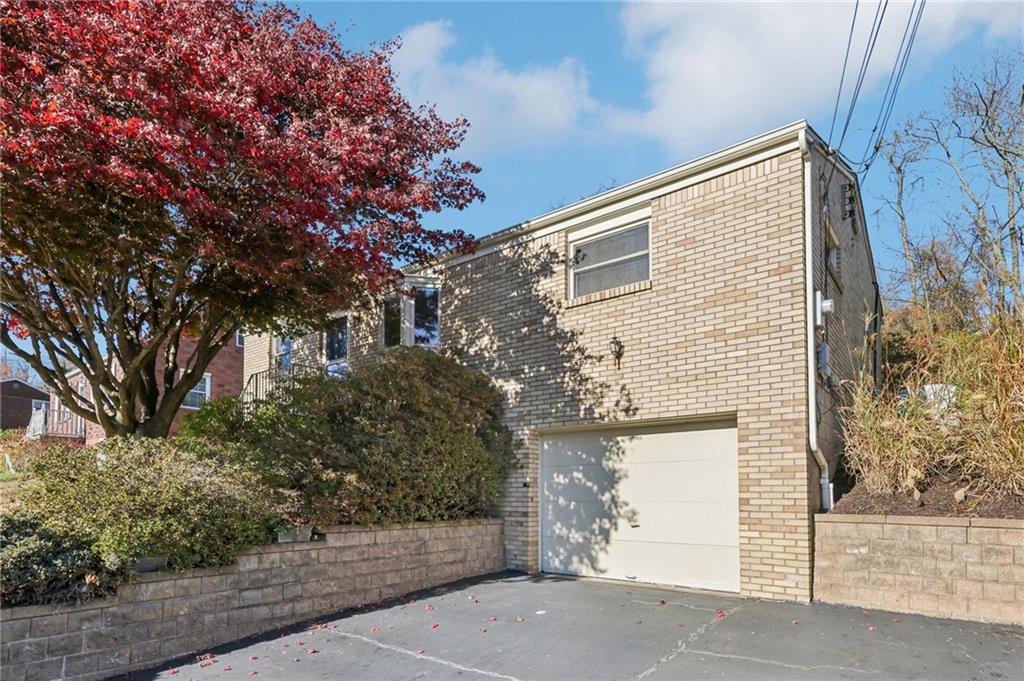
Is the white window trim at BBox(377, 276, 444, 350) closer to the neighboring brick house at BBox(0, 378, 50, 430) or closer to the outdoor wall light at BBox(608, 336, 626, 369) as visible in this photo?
the outdoor wall light at BBox(608, 336, 626, 369)

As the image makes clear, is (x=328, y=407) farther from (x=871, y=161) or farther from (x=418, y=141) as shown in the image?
(x=871, y=161)

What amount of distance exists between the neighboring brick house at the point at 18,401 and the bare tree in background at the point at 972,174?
3640 cm

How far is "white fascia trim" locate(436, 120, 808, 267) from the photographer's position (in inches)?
309

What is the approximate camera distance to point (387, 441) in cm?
842

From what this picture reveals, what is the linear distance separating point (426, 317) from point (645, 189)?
15.9 feet

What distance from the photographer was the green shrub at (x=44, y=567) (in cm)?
512

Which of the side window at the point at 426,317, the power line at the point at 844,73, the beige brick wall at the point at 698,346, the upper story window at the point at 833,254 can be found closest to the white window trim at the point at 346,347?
the side window at the point at 426,317

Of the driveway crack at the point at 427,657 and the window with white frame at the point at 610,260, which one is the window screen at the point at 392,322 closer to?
→ the window with white frame at the point at 610,260

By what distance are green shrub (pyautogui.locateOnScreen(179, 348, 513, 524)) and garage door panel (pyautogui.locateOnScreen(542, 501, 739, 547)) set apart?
1.00m

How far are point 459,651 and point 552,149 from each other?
28.5 feet

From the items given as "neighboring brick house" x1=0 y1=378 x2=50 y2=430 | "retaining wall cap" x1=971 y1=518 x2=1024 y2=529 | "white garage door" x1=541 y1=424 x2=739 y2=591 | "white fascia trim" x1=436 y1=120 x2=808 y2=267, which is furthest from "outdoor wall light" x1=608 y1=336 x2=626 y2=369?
"neighboring brick house" x1=0 y1=378 x2=50 y2=430

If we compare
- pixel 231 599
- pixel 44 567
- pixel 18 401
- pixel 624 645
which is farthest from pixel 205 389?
pixel 624 645

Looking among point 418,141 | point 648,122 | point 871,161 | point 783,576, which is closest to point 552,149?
point 648,122

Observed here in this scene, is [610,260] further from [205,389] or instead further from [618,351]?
[205,389]
